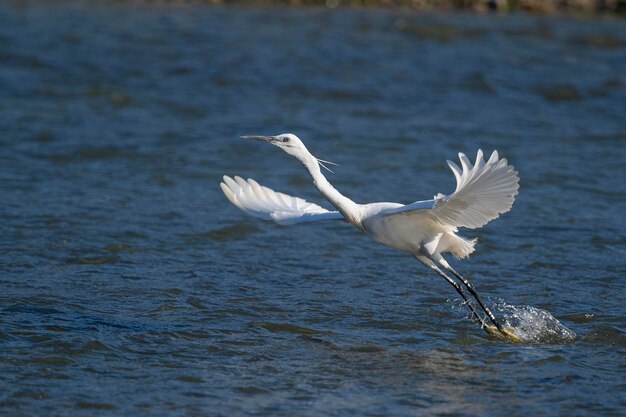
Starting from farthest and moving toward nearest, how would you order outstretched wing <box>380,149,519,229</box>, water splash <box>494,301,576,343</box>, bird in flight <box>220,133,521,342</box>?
water splash <box>494,301,576,343</box>
bird in flight <box>220,133,521,342</box>
outstretched wing <box>380,149,519,229</box>

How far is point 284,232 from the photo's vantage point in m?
10.4

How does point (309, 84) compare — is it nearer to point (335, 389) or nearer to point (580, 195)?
point (580, 195)

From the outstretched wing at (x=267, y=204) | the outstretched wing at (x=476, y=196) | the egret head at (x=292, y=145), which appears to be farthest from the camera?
the outstretched wing at (x=267, y=204)

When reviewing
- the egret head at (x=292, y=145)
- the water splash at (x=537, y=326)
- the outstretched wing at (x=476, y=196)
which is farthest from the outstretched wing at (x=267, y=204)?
the water splash at (x=537, y=326)

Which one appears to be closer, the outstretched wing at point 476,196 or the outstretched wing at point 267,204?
the outstretched wing at point 476,196

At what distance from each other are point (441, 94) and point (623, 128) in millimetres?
3238

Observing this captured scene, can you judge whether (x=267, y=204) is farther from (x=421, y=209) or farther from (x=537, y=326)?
(x=537, y=326)

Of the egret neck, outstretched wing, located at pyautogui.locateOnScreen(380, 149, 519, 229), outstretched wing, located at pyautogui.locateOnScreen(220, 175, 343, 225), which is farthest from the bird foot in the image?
outstretched wing, located at pyautogui.locateOnScreen(220, 175, 343, 225)

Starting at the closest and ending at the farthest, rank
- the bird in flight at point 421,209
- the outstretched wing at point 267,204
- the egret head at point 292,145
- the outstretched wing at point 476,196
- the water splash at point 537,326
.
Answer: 1. the outstretched wing at point 476,196
2. the bird in flight at point 421,209
3. the egret head at point 292,145
4. the water splash at point 537,326
5. the outstretched wing at point 267,204

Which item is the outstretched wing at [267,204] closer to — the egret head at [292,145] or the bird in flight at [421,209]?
the bird in flight at [421,209]

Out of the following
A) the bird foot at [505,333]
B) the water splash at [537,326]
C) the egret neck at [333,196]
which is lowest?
the bird foot at [505,333]

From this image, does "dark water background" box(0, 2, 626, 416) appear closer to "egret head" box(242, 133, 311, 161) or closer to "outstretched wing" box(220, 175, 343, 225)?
"outstretched wing" box(220, 175, 343, 225)

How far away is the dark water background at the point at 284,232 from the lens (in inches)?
259

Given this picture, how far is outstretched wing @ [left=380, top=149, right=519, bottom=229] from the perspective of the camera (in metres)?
6.30
